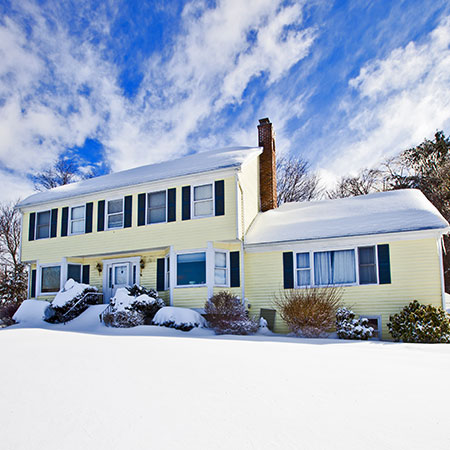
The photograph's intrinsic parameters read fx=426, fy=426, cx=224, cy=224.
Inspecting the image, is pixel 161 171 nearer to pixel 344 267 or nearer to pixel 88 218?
pixel 88 218

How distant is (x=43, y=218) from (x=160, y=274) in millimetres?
6975

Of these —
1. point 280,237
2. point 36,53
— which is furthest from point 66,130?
point 280,237

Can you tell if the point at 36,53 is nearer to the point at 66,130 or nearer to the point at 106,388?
the point at 66,130

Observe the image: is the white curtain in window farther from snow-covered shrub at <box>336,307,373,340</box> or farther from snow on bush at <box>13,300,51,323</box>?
snow on bush at <box>13,300,51,323</box>

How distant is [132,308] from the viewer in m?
14.9

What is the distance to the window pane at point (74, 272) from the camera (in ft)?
62.7

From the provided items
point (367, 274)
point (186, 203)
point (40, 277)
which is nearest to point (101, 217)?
point (186, 203)

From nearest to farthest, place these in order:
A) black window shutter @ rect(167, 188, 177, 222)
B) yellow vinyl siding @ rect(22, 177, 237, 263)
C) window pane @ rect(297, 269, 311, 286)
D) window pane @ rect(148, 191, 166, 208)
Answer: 1. window pane @ rect(297, 269, 311, 286)
2. yellow vinyl siding @ rect(22, 177, 237, 263)
3. black window shutter @ rect(167, 188, 177, 222)
4. window pane @ rect(148, 191, 166, 208)

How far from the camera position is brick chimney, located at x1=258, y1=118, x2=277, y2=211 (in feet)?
64.8

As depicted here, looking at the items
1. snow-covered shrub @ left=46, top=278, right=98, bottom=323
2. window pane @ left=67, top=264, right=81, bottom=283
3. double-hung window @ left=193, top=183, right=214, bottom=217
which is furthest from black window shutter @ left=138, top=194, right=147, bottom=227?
window pane @ left=67, top=264, right=81, bottom=283

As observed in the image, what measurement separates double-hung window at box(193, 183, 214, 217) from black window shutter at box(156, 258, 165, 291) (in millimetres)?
2594

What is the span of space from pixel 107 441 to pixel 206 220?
1261 centimetres

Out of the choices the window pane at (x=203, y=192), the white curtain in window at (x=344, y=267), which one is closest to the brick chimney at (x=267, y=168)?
the window pane at (x=203, y=192)

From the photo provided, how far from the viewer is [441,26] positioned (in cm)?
1177
